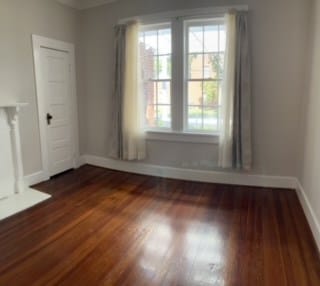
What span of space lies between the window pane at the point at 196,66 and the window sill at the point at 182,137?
88cm

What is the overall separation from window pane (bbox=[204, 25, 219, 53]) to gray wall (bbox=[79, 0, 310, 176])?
0.32 meters

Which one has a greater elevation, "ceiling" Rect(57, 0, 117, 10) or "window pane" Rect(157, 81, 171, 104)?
"ceiling" Rect(57, 0, 117, 10)

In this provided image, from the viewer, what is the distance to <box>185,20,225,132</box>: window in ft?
12.1

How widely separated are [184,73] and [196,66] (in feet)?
0.67

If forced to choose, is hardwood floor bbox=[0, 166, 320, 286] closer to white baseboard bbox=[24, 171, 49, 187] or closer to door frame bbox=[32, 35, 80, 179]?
white baseboard bbox=[24, 171, 49, 187]

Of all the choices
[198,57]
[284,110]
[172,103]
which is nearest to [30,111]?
[172,103]

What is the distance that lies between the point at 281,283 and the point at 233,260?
0.38 m

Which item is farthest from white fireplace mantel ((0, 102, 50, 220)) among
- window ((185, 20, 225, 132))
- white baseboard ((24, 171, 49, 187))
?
window ((185, 20, 225, 132))

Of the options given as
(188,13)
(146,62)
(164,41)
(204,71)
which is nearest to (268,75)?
(204,71)

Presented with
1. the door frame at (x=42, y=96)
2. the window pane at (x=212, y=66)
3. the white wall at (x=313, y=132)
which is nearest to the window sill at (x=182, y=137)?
the window pane at (x=212, y=66)

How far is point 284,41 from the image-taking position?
3.35 metres

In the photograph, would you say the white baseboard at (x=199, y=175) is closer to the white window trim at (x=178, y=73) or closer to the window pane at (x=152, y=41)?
the white window trim at (x=178, y=73)

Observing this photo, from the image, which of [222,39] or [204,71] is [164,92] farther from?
[222,39]

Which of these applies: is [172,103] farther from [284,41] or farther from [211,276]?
[211,276]
